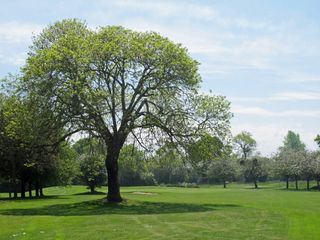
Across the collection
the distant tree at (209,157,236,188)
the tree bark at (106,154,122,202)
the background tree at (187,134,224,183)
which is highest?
the background tree at (187,134,224,183)

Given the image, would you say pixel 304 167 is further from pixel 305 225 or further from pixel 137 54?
pixel 305 225

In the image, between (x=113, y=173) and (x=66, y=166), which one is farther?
(x=66, y=166)

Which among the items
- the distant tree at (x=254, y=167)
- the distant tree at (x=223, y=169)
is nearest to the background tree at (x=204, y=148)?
the distant tree at (x=223, y=169)

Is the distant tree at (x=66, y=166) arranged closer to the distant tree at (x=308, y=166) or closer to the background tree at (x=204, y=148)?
the background tree at (x=204, y=148)

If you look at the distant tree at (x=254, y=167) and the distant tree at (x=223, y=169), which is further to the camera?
the distant tree at (x=223, y=169)

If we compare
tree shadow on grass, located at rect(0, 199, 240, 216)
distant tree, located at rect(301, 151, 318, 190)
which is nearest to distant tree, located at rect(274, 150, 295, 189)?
distant tree, located at rect(301, 151, 318, 190)

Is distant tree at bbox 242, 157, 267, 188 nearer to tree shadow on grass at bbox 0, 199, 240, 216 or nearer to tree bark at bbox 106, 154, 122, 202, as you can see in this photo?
tree bark at bbox 106, 154, 122, 202

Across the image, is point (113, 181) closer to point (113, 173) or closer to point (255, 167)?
point (113, 173)

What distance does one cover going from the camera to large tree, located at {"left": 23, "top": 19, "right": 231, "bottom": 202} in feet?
119

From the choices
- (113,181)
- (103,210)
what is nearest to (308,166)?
(113,181)

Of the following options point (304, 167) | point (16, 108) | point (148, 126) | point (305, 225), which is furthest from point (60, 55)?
point (304, 167)

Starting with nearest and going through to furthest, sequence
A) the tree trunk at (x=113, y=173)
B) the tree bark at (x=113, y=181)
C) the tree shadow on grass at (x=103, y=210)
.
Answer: the tree shadow on grass at (x=103, y=210)
the tree trunk at (x=113, y=173)
the tree bark at (x=113, y=181)

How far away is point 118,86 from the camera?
139 ft

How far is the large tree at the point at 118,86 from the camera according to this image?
36.2 m
